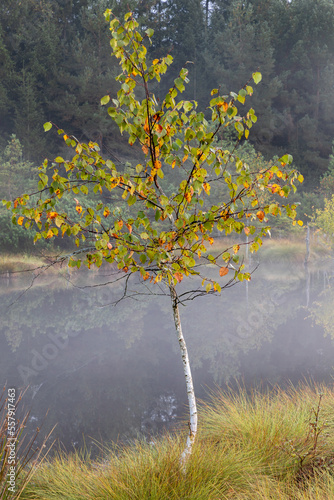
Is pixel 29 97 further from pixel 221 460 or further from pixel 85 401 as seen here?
pixel 221 460

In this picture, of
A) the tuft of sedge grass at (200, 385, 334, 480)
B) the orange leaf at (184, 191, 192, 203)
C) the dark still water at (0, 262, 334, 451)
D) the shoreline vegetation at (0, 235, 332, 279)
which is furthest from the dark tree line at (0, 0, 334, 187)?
the orange leaf at (184, 191, 192, 203)

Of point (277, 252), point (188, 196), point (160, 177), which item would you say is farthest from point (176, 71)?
point (188, 196)

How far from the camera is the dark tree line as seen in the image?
30438 mm

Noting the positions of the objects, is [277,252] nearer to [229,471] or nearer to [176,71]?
[176,71]

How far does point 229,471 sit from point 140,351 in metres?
7.12

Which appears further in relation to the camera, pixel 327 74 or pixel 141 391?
pixel 327 74

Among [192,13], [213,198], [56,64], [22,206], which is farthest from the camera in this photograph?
[192,13]

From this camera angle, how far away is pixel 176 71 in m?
39.8

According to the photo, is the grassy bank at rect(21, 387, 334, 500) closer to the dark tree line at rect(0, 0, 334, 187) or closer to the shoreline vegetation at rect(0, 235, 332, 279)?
the shoreline vegetation at rect(0, 235, 332, 279)

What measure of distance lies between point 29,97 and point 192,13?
1807 centimetres

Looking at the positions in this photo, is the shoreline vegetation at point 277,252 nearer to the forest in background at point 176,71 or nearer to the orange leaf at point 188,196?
the forest in background at point 176,71

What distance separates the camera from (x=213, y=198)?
29.9 metres

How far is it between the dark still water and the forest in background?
10.8m

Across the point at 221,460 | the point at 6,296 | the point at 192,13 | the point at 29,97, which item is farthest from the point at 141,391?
the point at 192,13
